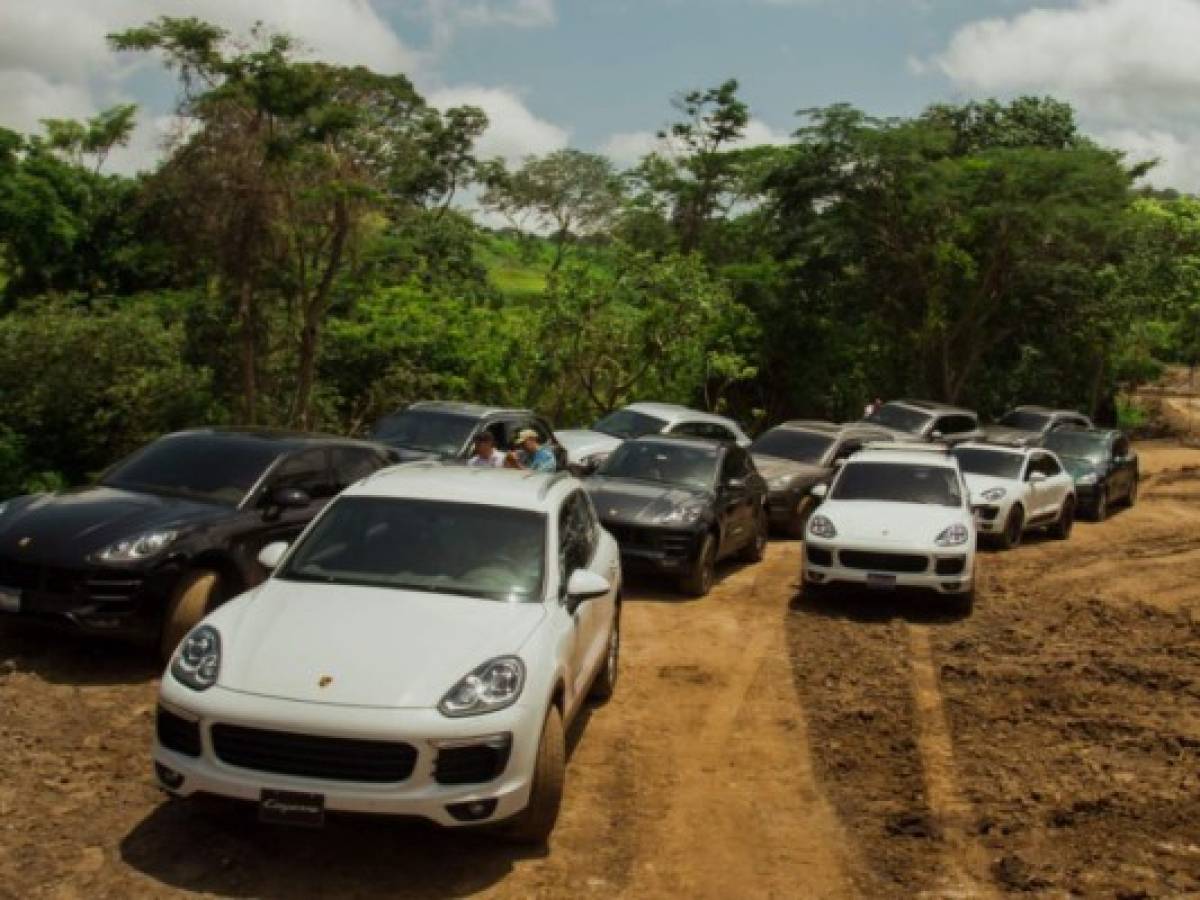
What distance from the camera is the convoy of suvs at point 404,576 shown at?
5367mm

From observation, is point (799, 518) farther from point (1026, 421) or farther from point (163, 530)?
point (1026, 421)

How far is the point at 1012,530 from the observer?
1748 centimetres

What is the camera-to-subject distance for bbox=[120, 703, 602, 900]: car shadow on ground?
5422mm

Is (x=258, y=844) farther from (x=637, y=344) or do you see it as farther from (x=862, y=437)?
(x=637, y=344)

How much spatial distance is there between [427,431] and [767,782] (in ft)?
27.3

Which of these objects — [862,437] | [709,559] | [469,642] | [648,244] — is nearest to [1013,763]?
[469,642]

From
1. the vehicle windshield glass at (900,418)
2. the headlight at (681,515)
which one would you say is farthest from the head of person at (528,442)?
the vehicle windshield glass at (900,418)

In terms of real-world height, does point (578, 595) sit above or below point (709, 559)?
above

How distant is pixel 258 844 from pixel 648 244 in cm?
3912

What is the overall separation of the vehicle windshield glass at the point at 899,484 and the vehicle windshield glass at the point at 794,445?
447 centimetres

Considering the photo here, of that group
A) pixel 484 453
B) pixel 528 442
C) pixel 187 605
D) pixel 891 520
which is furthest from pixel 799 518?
pixel 187 605

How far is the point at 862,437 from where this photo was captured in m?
20.1

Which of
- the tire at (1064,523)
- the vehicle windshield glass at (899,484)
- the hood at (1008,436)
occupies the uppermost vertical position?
the vehicle windshield glass at (899,484)

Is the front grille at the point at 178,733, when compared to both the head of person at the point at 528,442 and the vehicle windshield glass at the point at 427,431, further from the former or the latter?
the vehicle windshield glass at the point at 427,431
